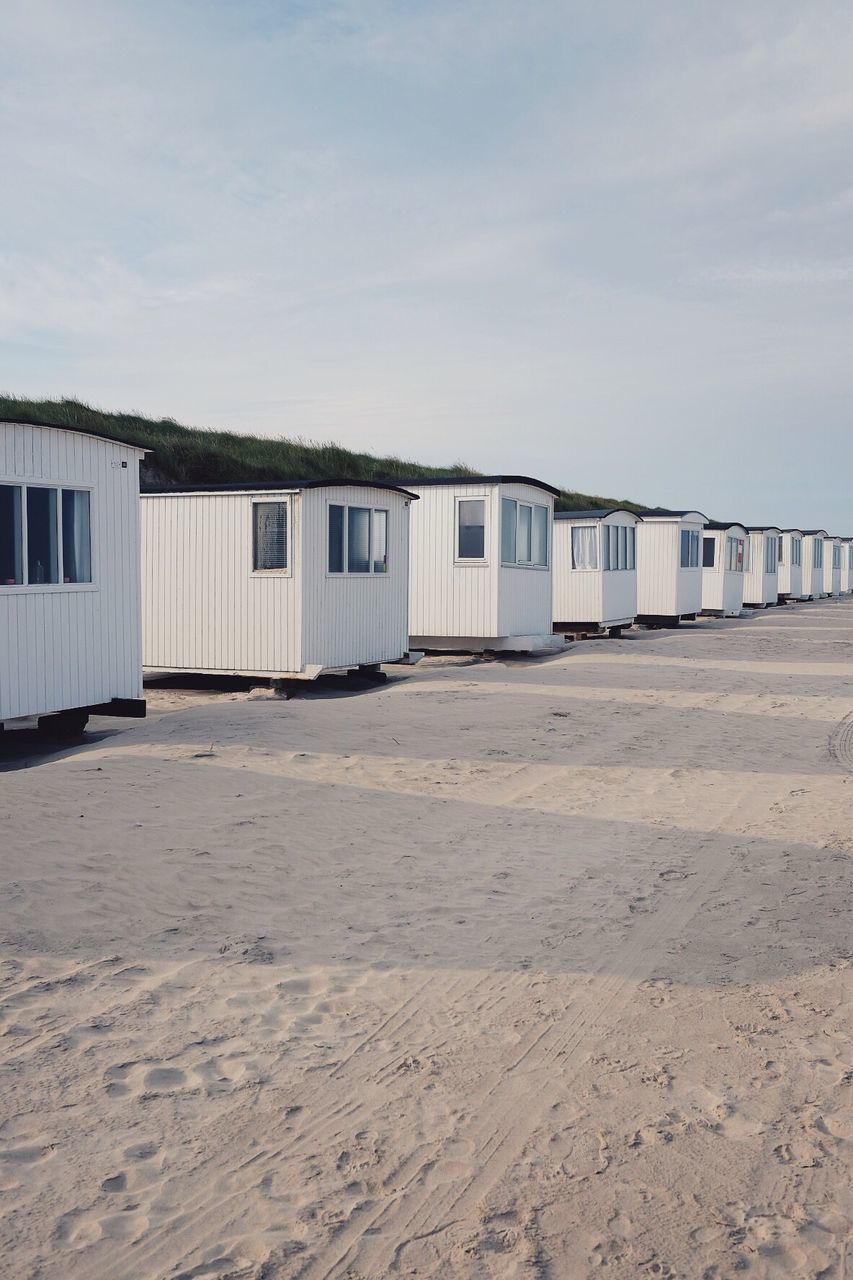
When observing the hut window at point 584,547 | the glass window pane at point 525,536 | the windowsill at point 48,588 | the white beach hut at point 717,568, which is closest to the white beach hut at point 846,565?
the white beach hut at point 717,568

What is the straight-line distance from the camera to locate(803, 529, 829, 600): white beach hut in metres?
46.5

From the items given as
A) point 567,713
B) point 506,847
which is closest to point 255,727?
point 567,713

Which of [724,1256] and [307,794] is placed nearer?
[724,1256]

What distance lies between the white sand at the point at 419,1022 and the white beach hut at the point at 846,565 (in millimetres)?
47354

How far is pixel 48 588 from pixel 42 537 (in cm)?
49

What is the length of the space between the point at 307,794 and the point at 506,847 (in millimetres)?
1801

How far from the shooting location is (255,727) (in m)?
10.9

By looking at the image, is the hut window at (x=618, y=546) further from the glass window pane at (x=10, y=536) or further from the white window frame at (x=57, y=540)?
the glass window pane at (x=10, y=536)

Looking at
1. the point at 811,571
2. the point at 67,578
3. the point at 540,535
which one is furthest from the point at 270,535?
the point at 811,571

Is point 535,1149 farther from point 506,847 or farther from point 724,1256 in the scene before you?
point 506,847

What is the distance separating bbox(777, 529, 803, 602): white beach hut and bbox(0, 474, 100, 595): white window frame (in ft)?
113

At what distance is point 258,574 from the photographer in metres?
15.0

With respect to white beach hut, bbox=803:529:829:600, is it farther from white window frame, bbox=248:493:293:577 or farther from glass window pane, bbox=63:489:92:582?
glass window pane, bbox=63:489:92:582

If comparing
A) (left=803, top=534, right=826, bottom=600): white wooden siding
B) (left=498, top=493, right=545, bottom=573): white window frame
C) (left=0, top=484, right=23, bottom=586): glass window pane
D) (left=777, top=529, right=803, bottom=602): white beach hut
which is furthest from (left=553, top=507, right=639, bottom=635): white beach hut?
(left=803, top=534, right=826, bottom=600): white wooden siding
